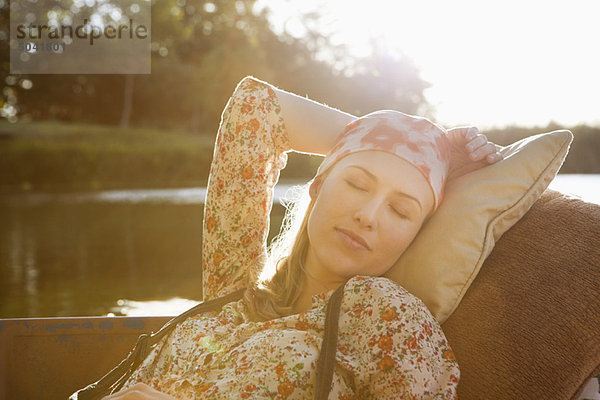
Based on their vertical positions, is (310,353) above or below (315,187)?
below

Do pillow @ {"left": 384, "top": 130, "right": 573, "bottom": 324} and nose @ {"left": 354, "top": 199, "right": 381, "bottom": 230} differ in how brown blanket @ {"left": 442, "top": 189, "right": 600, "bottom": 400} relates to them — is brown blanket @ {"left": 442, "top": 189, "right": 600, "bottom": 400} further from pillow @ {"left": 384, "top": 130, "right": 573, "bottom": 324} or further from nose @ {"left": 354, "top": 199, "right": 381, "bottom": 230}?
nose @ {"left": 354, "top": 199, "right": 381, "bottom": 230}

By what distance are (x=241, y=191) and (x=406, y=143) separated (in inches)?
26.2

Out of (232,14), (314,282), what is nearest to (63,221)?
(314,282)

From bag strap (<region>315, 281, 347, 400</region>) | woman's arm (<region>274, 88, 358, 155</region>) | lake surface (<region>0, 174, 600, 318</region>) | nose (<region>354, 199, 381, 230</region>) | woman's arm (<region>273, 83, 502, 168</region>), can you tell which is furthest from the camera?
lake surface (<region>0, 174, 600, 318</region>)

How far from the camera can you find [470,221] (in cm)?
179

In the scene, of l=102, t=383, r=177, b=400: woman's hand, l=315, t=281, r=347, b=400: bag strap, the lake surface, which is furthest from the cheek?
l=102, t=383, r=177, b=400: woman's hand

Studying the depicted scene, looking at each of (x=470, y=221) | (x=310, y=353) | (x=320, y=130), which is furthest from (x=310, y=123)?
(x=310, y=353)

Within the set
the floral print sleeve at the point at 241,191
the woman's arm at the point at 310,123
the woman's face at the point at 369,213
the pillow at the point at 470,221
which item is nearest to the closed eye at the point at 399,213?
the woman's face at the point at 369,213

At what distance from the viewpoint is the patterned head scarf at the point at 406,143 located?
1.81m

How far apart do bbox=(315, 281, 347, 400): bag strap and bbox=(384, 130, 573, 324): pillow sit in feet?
0.99

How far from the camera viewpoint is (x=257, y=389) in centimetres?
149

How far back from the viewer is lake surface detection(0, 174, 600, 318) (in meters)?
5.44

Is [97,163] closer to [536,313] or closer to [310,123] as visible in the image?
[310,123]

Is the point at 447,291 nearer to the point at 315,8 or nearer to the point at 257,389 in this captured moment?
the point at 257,389
